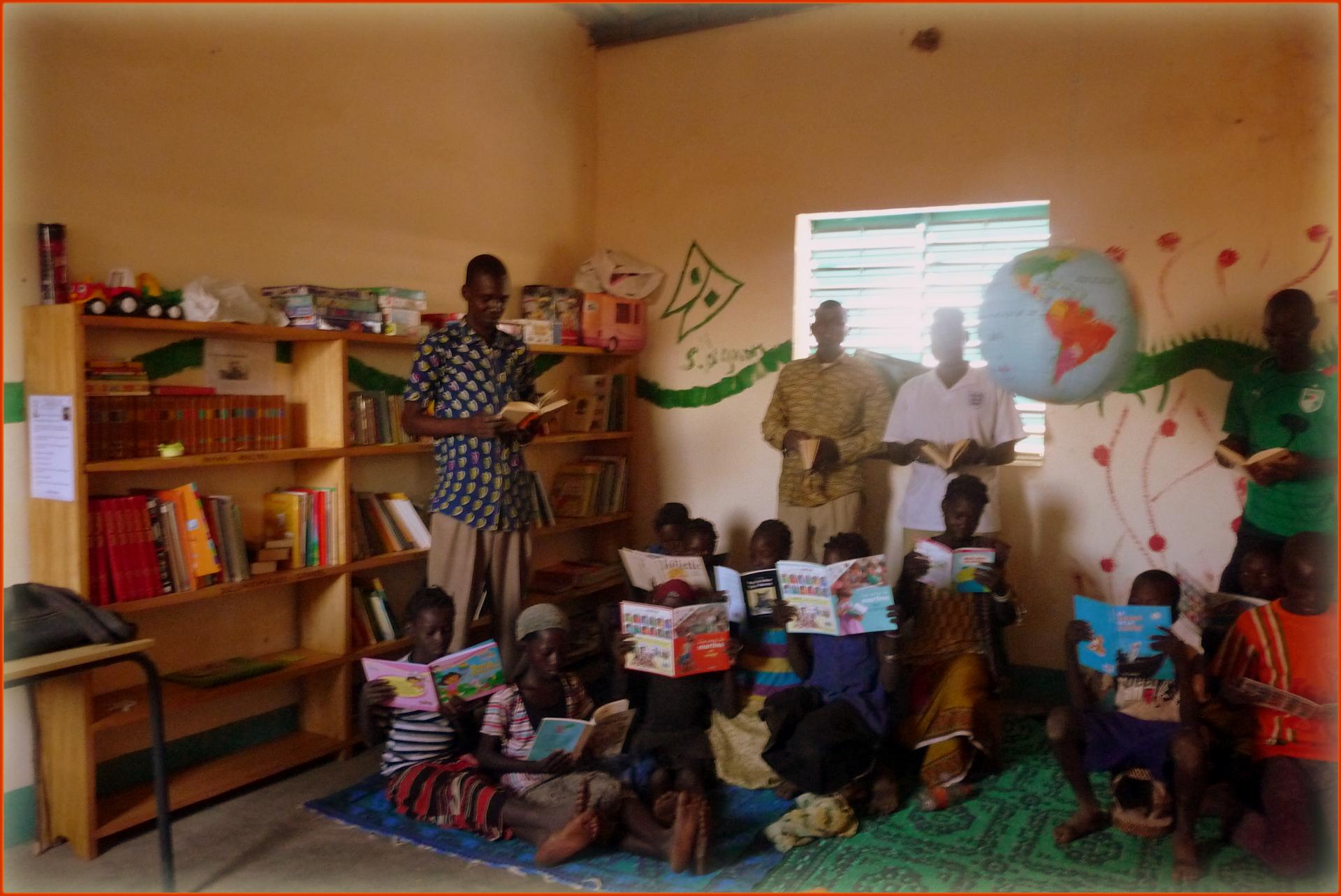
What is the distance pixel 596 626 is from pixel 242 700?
1.61m

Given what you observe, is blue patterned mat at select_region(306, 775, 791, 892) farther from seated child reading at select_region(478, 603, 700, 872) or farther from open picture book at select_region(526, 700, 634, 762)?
open picture book at select_region(526, 700, 634, 762)

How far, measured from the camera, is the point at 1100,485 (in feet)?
13.4

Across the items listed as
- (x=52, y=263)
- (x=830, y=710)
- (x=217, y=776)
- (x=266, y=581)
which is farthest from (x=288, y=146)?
(x=830, y=710)

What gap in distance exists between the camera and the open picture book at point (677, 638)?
3041mm

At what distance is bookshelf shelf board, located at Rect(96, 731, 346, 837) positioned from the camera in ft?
9.50

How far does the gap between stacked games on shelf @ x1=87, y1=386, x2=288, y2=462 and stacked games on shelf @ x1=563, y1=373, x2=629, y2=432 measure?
63.7 inches

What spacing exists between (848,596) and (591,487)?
1986 mm

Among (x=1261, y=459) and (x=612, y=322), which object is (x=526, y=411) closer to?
(x=612, y=322)

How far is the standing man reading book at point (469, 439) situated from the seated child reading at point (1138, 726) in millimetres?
1878

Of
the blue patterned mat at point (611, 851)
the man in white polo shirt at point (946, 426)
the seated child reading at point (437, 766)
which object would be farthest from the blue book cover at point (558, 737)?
A: the man in white polo shirt at point (946, 426)

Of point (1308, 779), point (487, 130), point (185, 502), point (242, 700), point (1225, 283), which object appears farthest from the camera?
point (487, 130)

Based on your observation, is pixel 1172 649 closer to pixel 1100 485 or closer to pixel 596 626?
pixel 1100 485

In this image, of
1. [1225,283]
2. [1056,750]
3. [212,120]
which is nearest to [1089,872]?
[1056,750]

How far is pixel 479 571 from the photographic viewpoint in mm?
3490
